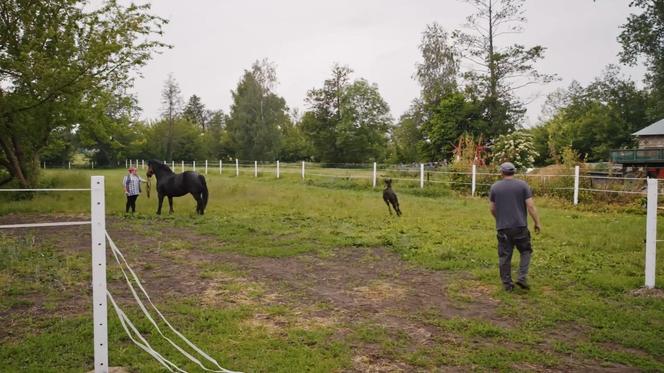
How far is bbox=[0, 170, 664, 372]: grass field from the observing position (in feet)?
12.5

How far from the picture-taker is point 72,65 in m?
12.9

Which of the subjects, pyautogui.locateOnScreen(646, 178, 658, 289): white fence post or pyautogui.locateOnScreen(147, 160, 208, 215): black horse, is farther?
pyautogui.locateOnScreen(147, 160, 208, 215): black horse

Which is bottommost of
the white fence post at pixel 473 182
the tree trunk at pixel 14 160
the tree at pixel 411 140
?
the white fence post at pixel 473 182

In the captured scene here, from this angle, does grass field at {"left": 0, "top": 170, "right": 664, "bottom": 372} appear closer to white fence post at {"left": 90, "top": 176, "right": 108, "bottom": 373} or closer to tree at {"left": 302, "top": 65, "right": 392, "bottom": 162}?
white fence post at {"left": 90, "top": 176, "right": 108, "bottom": 373}

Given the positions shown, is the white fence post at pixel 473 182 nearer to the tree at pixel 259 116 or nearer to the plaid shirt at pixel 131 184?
the plaid shirt at pixel 131 184

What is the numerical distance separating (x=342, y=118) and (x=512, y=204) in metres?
43.0

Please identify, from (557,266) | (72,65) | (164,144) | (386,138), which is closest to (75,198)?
(72,65)

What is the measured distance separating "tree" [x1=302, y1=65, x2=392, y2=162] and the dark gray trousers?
42.2 metres

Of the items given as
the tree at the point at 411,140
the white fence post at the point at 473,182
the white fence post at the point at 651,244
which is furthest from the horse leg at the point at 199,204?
the tree at the point at 411,140

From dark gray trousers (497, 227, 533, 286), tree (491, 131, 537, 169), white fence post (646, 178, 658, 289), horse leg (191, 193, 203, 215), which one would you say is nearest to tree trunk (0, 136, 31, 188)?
horse leg (191, 193, 203, 215)

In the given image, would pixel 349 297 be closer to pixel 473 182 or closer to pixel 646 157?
pixel 473 182

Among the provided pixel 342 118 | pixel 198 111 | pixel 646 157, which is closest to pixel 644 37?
pixel 646 157

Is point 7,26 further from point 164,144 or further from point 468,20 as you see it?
point 164,144

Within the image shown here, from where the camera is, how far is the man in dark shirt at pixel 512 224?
18.5ft
